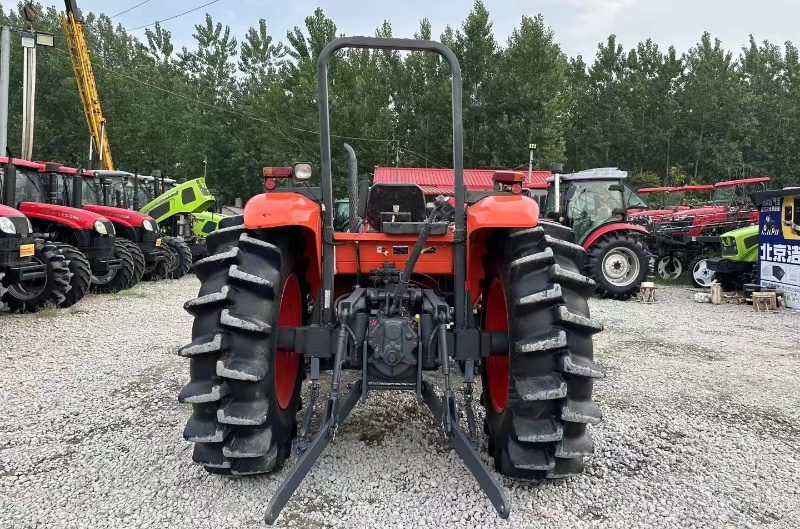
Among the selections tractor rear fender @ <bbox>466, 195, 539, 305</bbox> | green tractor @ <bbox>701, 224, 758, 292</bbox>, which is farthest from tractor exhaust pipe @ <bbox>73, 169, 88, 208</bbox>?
green tractor @ <bbox>701, 224, 758, 292</bbox>

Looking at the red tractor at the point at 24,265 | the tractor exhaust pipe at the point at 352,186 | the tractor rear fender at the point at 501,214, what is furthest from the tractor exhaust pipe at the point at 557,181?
the red tractor at the point at 24,265

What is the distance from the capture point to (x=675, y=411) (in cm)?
411

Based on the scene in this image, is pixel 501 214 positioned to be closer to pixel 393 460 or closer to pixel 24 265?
pixel 393 460

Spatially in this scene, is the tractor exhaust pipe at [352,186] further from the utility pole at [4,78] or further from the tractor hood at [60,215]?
the utility pole at [4,78]

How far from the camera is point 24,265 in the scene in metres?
7.45

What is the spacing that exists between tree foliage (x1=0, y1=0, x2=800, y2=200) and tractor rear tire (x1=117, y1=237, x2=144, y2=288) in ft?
32.8

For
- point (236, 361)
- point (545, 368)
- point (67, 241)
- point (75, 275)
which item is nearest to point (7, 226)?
point (75, 275)

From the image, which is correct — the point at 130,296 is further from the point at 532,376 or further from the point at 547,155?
the point at 547,155

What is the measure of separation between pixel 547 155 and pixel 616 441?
75.8 feet

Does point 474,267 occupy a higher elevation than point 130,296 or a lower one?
higher

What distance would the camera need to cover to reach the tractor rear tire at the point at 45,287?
304 inches

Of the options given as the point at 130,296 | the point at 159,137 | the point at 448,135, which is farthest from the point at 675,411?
the point at 159,137

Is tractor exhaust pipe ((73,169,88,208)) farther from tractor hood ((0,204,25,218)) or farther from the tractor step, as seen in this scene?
the tractor step

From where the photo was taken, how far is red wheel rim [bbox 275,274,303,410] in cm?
314
